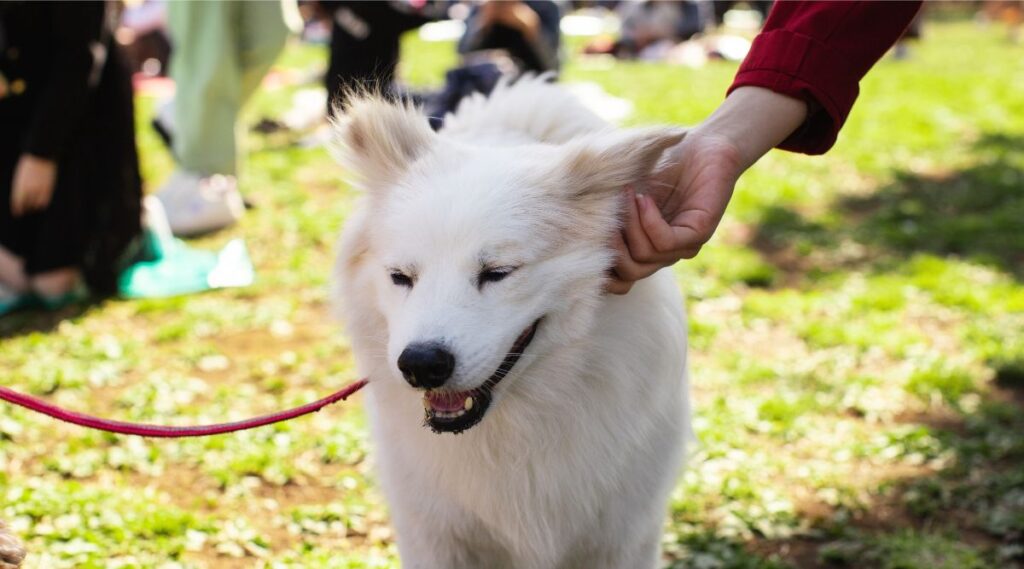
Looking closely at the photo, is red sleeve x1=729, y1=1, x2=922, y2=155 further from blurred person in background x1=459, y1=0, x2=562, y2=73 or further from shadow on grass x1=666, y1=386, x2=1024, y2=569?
blurred person in background x1=459, y1=0, x2=562, y2=73

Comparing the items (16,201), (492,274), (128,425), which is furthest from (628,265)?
(16,201)

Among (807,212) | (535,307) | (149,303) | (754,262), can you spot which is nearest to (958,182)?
(807,212)

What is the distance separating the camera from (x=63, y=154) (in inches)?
199

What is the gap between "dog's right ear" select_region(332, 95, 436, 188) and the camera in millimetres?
2326

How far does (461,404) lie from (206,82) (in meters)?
4.67

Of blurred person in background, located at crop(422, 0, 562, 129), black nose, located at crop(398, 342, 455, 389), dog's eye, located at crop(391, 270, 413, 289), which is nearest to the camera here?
black nose, located at crop(398, 342, 455, 389)

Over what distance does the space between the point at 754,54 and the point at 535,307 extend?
2.73ft

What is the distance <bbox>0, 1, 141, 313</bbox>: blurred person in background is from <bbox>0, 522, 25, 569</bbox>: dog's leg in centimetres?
309

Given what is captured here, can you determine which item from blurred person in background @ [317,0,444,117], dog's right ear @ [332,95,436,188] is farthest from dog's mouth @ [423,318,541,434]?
blurred person in background @ [317,0,444,117]

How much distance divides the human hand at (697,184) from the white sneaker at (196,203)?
4594 millimetres

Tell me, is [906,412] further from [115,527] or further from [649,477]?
[115,527]

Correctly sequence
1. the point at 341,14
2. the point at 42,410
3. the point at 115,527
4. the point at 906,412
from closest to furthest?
1. the point at 42,410
2. the point at 115,527
3. the point at 906,412
4. the point at 341,14

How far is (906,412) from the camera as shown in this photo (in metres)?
3.97

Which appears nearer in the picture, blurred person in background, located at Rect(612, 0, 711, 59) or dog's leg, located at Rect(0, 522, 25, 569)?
dog's leg, located at Rect(0, 522, 25, 569)
